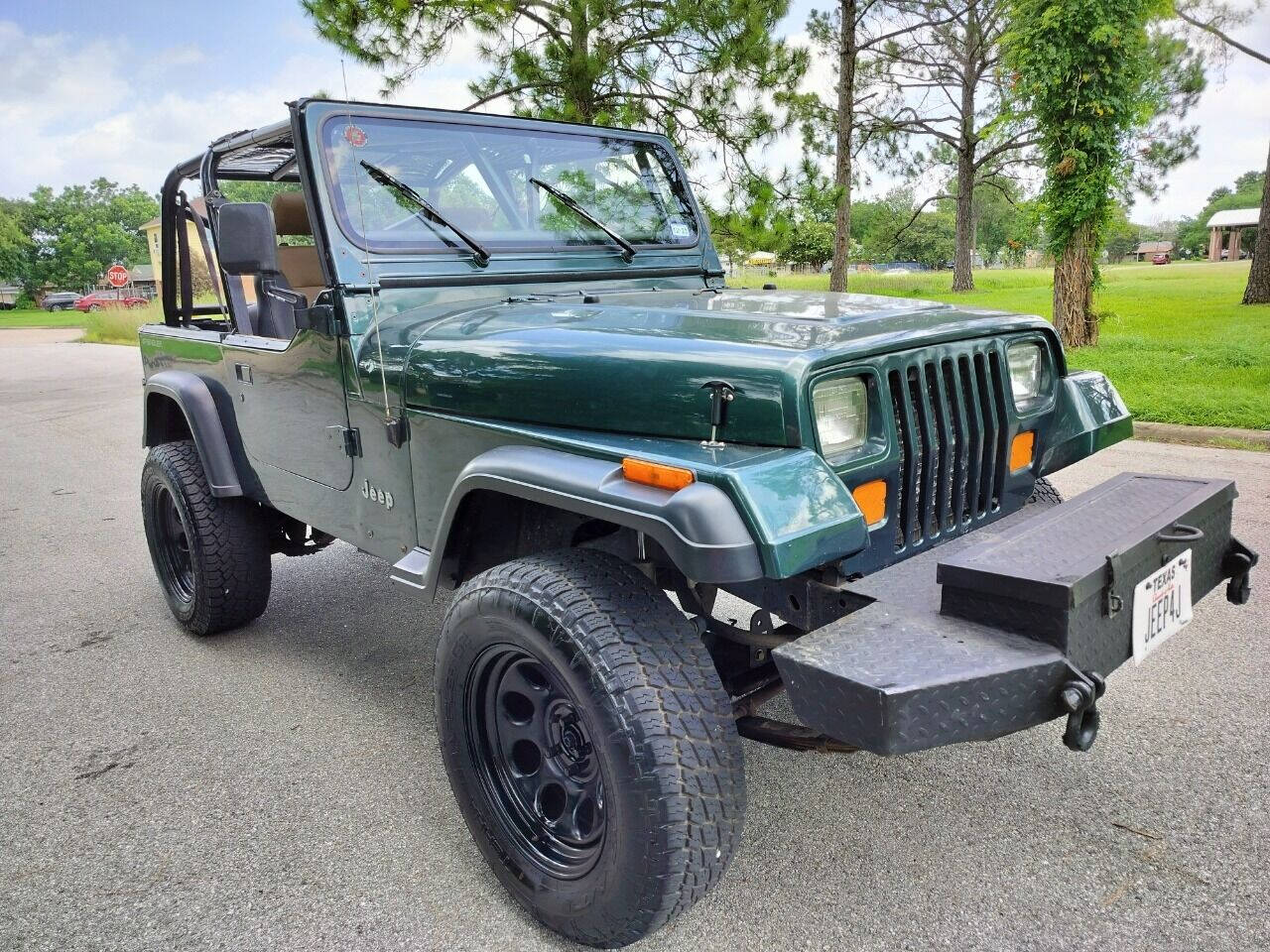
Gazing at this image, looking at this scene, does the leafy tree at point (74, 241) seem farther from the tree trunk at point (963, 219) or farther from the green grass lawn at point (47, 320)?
the tree trunk at point (963, 219)

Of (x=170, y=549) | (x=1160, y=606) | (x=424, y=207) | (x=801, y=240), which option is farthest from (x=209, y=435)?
(x=801, y=240)

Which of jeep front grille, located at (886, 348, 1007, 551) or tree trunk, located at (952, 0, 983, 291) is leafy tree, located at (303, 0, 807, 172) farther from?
tree trunk, located at (952, 0, 983, 291)

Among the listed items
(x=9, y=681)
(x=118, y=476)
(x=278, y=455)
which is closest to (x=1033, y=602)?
(x=278, y=455)

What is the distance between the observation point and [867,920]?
82.0 inches

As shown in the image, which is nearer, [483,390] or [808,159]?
[483,390]

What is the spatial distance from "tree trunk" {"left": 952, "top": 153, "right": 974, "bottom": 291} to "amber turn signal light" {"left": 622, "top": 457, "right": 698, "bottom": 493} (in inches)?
1017

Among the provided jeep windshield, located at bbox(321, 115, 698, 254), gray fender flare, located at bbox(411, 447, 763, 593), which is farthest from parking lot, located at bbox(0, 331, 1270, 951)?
jeep windshield, located at bbox(321, 115, 698, 254)

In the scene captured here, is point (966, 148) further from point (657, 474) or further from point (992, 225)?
point (992, 225)

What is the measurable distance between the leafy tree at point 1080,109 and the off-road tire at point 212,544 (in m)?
9.57

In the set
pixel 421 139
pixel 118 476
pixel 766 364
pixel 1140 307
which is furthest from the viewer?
pixel 1140 307

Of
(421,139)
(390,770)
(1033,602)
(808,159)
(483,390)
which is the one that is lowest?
(390,770)

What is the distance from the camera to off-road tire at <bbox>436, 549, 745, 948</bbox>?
1790 millimetres

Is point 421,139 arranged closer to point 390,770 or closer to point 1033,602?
Result: point 390,770

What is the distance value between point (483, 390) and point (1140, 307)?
1721cm
